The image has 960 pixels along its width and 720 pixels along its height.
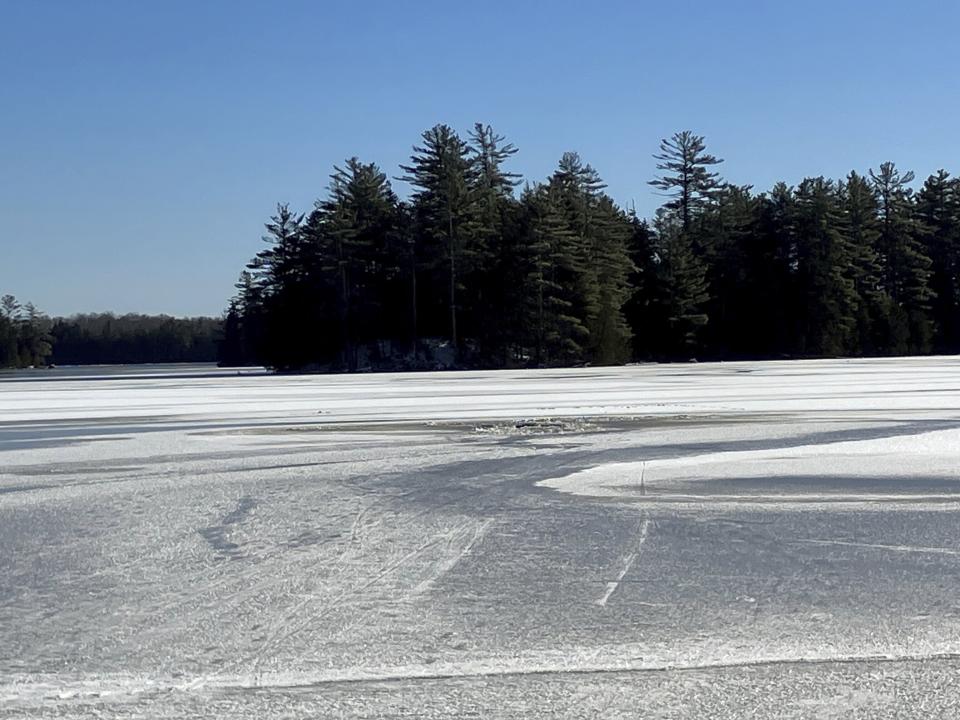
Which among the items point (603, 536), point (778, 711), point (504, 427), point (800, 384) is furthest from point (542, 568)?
point (800, 384)

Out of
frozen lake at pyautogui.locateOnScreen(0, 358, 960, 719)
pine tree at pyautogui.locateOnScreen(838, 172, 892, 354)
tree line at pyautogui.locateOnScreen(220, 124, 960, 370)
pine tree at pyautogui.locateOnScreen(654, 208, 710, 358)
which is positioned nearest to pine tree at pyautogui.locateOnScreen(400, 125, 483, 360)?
tree line at pyautogui.locateOnScreen(220, 124, 960, 370)

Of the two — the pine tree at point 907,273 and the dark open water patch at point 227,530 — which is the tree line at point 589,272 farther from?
the dark open water patch at point 227,530

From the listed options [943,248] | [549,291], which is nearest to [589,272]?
[549,291]

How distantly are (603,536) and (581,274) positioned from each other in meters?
58.6

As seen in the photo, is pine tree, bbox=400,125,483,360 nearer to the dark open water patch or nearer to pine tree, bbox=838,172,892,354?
pine tree, bbox=838,172,892,354

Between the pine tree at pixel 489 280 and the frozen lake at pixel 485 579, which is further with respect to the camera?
the pine tree at pixel 489 280

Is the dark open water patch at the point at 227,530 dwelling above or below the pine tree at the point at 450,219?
below

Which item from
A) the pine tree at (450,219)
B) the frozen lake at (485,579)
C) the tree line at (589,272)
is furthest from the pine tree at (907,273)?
the frozen lake at (485,579)

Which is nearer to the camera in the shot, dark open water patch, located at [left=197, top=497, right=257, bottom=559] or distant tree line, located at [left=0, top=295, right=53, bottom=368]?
dark open water patch, located at [left=197, top=497, right=257, bottom=559]

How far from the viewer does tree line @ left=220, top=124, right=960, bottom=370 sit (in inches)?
2628

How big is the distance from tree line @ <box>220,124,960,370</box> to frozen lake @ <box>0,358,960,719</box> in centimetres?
4973

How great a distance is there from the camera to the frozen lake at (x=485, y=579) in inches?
202

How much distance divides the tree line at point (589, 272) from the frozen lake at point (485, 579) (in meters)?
49.7

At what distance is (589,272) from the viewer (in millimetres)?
67750
